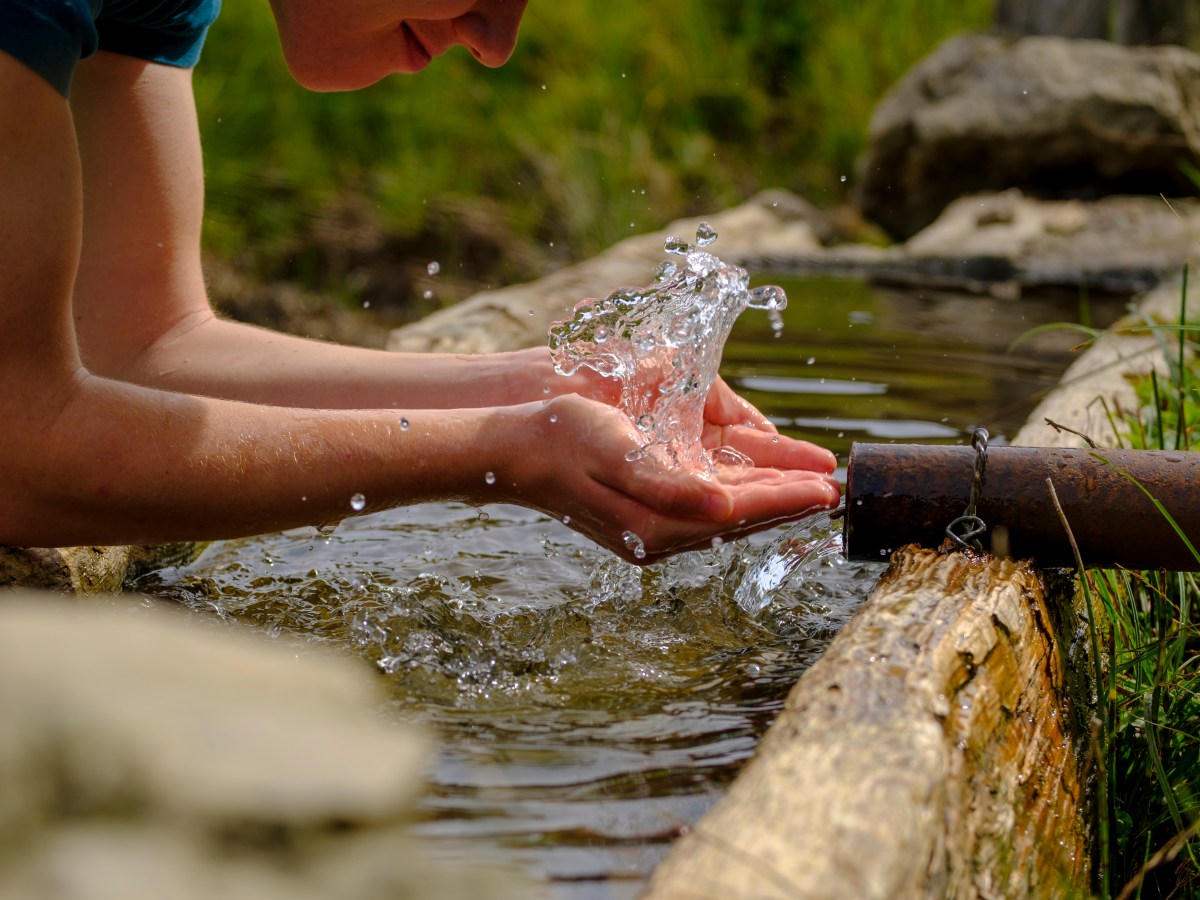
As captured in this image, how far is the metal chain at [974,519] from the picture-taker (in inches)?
85.5

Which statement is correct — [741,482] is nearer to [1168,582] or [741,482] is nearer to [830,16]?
[1168,582]

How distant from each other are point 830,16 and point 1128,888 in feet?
27.4

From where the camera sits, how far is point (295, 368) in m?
2.79

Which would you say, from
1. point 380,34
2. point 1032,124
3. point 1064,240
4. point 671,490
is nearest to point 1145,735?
point 671,490

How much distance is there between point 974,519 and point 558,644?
0.70 meters

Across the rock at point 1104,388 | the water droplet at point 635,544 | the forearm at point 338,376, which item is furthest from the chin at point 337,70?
the rock at point 1104,388

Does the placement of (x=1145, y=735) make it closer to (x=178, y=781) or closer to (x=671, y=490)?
(x=671, y=490)

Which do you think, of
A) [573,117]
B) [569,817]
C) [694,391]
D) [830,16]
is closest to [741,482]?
[694,391]

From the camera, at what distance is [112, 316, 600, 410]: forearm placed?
2740 mm

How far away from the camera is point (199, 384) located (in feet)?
9.07

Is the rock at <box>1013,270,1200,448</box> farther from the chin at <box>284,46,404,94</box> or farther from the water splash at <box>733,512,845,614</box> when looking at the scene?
the chin at <box>284,46,404,94</box>

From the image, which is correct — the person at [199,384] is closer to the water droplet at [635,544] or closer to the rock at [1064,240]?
the water droplet at [635,544]

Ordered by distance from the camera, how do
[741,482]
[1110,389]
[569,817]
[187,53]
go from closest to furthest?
[569,817] → [741,482] → [187,53] → [1110,389]

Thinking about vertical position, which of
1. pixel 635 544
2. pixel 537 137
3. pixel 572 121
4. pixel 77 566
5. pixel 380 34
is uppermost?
pixel 572 121
